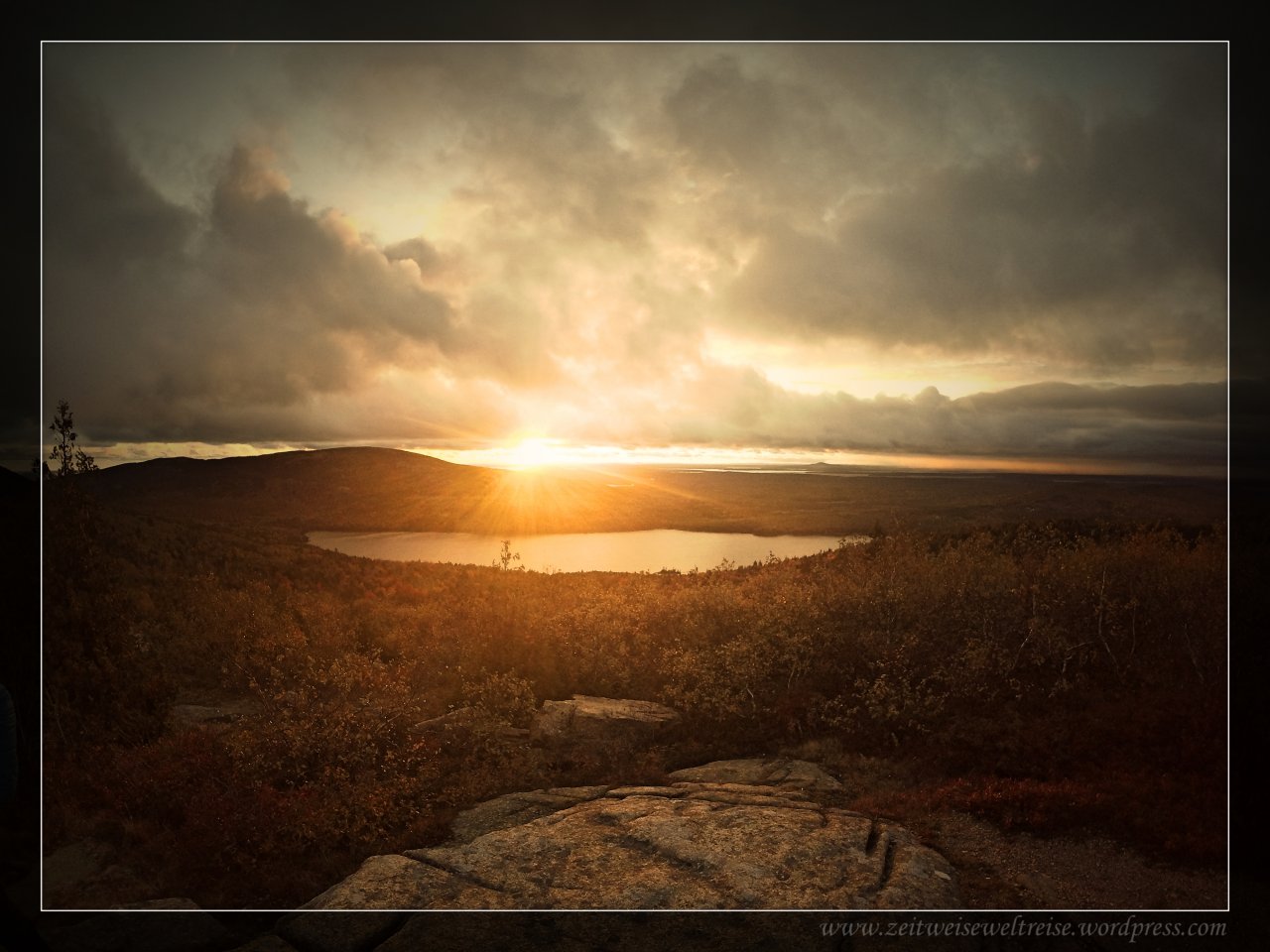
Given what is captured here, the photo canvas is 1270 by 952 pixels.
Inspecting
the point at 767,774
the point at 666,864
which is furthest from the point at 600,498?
the point at 666,864

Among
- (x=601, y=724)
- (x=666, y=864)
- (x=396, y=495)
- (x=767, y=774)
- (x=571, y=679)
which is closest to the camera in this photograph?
(x=666, y=864)

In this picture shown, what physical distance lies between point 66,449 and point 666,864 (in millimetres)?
8123

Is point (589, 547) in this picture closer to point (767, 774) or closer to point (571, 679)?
point (571, 679)

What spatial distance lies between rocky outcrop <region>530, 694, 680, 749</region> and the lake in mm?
1821

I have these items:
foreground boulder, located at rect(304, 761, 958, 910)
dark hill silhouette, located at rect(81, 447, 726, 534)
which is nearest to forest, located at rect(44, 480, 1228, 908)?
dark hill silhouette, located at rect(81, 447, 726, 534)

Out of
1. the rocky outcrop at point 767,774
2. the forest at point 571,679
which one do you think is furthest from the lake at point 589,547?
the rocky outcrop at point 767,774

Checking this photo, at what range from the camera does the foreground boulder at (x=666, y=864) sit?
252 inches

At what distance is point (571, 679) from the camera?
32.4 ft

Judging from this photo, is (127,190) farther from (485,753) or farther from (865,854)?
(865,854)

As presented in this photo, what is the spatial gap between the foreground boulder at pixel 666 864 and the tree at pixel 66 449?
5.69 m

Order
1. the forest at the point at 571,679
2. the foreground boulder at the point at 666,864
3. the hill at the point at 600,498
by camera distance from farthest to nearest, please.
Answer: the hill at the point at 600,498 < the forest at the point at 571,679 < the foreground boulder at the point at 666,864
